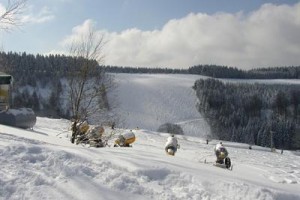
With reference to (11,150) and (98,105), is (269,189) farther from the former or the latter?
(98,105)

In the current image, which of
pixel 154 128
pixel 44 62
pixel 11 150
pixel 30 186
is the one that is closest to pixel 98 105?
pixel 11 150

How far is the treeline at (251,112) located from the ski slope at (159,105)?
4.34 meters

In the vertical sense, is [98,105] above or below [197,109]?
above

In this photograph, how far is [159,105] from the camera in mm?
164125

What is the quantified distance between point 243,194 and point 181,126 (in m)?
131

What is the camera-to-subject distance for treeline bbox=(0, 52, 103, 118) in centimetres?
12603

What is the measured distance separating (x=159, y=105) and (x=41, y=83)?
43.5 meters

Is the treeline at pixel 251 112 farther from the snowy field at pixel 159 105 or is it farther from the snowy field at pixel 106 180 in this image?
the snowy field at pixel 106 180

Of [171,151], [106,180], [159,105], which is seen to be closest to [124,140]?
[171,151]

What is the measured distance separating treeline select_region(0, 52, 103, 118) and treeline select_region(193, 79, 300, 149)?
162ft

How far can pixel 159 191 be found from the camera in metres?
9.23

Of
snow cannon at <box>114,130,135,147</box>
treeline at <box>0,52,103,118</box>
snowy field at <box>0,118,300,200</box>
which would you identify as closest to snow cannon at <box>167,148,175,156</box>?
snow cannon at <box>114,130,135,147</box>

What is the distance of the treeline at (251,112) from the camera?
13012cm

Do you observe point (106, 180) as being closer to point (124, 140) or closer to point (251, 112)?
point (124, 140)
